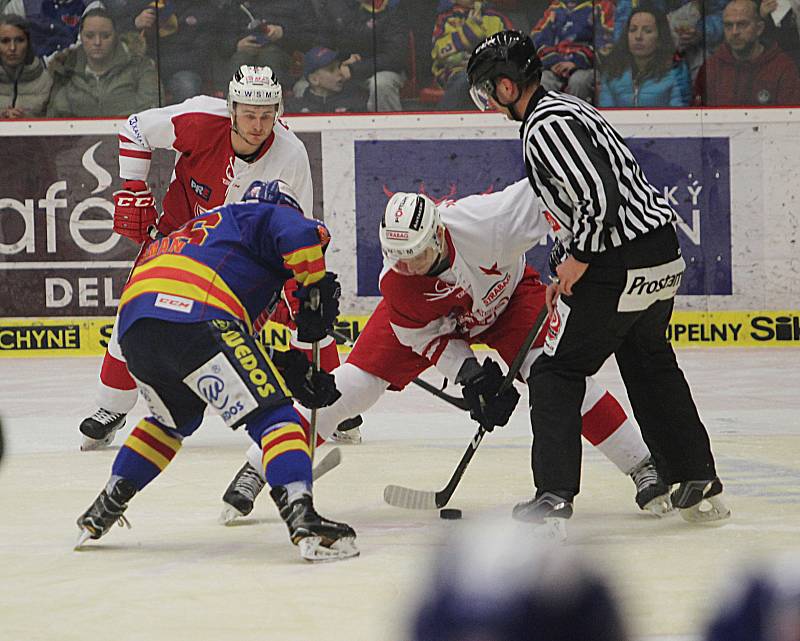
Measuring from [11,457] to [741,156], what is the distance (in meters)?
4.65

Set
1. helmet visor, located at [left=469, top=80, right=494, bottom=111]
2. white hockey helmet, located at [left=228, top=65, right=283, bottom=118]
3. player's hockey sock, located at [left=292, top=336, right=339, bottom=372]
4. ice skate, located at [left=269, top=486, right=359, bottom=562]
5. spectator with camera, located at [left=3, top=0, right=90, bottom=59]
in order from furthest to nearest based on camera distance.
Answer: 1. spectator with camera, located at [left=3, top=0, right=90, bottom=59]
2. player's hockey sock, located at [left=292, top=336, right=339, bottom=372]
3. white hockey helmet, located at [left=228, top=65, right=283, bottom=118]
4. helmet visor, located at [left=469, top=80, right=494, bottom=111]
5. ice skate, located at [left=269, top=486, right=359, bottom=562]

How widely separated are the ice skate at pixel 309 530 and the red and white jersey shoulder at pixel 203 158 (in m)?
1.88

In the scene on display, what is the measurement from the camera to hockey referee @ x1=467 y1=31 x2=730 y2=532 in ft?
8.79

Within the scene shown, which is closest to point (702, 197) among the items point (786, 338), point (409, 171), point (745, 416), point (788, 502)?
point (786, 338)

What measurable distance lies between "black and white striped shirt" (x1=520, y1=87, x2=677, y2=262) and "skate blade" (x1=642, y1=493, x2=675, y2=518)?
2.11 ft

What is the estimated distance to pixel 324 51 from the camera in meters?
7.45

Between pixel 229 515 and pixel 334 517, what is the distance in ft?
0.84

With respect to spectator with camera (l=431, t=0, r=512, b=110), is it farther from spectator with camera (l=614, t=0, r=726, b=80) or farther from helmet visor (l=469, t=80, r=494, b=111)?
helmet visor (l=469, t=80, r=494, b=111)

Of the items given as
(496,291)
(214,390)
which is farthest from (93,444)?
(214,390)

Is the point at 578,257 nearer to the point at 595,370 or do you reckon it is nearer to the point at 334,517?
the point at 595,370

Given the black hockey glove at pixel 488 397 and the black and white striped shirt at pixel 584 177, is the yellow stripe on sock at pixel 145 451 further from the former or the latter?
the black and white striped shirt at pixel 584 177

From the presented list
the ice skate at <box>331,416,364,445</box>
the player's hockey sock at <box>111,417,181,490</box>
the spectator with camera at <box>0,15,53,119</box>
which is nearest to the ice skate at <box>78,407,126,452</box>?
the ice skate at <box>331,416,364,445</box>

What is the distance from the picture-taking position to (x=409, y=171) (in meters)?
7.38

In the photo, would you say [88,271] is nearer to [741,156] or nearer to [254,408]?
[741,156]
